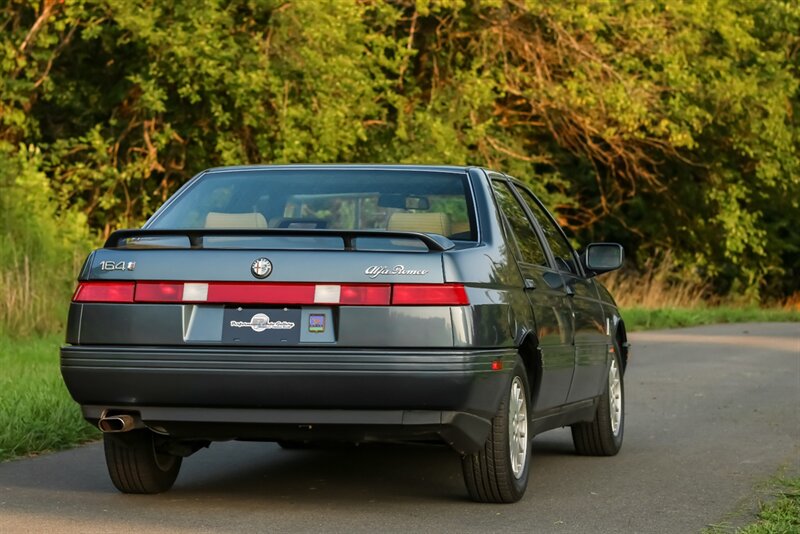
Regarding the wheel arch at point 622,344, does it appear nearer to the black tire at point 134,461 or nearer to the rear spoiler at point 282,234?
the rear spoiler at point 282,234

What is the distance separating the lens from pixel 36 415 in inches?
399

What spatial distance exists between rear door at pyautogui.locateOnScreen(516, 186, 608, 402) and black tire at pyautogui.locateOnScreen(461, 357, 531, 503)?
131 centimetres

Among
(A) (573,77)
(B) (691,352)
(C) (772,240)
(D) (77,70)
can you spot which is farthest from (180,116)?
(C) (772,240)

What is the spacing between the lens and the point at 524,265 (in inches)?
316

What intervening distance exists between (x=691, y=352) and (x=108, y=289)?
503 inches

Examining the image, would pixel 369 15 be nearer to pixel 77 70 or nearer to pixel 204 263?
pixel 77 70

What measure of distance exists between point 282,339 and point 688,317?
20240 millimetres

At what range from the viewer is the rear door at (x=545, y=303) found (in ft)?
26.3

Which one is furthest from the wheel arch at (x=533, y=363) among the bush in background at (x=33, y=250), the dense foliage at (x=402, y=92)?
the dense foliage at (x=402, y=92)

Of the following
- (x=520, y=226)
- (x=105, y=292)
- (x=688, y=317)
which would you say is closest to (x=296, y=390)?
(x=105, y=292)

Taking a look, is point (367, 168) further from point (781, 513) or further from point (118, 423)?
point (781, 513)

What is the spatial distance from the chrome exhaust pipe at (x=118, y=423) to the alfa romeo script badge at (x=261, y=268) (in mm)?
861

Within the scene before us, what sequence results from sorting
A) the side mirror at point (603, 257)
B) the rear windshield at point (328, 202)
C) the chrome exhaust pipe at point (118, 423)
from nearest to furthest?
the chrome exhaust pipe at point (118, 423) → the rear windshield at point (328, 202) → the side mirror at point (603, 257)

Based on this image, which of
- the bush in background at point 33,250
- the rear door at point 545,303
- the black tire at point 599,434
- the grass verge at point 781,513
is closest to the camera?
the grass verge at point 781,513
